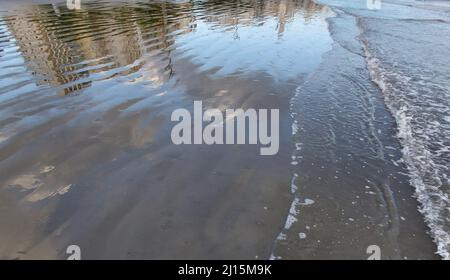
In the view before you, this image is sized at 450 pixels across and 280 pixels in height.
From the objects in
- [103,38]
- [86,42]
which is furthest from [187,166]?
[103,38]

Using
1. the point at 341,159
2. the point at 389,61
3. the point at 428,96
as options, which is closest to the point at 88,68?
the point at 341,159

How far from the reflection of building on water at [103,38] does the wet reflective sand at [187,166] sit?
0.11 metres

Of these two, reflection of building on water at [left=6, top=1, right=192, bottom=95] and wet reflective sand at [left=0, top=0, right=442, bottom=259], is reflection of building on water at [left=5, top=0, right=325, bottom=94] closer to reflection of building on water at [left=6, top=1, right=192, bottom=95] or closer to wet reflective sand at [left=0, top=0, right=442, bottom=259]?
reflection of building on water at [left=6, top=1, right=192, bottom=95]

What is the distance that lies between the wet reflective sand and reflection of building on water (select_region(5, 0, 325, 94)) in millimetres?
106

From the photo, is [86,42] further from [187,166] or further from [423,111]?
[423,111]

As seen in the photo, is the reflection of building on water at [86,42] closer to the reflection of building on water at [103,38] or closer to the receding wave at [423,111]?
the reflection of building on water at [103,38]

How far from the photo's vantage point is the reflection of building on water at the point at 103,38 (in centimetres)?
833

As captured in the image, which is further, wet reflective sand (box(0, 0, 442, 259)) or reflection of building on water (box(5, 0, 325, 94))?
reflection of building on water (box(5, 0, 325, 94))

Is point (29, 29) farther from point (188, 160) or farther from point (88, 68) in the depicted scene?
point (188, 160)

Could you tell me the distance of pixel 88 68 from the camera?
8594mm

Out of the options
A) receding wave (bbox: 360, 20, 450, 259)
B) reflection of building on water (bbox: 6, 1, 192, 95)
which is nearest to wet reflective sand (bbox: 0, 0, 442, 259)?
reflection of building on water (bbox: 6, 1, 192, 95)

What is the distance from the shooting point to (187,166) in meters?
4.73

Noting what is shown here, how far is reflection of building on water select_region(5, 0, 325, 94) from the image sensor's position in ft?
27.3

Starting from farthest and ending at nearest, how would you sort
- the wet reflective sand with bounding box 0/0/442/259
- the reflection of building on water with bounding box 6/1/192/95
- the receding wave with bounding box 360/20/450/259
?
the reflection of building on water with bounding box 6/1/192/95
the receding wave with bounding box 360/20/450/259
the wet reflective sand with bounding box 0/0/442/259
